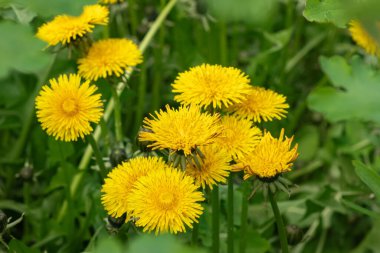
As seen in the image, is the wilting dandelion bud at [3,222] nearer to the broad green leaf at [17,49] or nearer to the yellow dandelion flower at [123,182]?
the yellow dandelion flower at [123,182]

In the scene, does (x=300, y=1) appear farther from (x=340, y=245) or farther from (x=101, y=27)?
(x=340, y=245)

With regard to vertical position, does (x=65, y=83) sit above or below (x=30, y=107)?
above

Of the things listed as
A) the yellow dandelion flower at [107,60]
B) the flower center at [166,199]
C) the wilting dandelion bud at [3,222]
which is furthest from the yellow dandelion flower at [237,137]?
the wilting dandelion bud at [3,222]

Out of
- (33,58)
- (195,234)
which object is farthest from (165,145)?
(33,58)

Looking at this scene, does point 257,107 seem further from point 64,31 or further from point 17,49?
point 17,49

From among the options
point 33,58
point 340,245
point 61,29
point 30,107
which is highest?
point 33,58

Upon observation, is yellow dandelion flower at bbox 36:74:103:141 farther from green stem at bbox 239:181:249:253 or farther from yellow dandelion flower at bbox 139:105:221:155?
green stem at bbox 239:181:249:253

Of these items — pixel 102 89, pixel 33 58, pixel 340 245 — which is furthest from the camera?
pixel 340 245

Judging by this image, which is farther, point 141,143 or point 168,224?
point 141,143

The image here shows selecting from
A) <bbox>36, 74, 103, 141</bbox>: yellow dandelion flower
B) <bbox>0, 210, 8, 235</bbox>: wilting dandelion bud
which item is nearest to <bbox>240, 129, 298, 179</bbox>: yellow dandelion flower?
<bbox>36, 74, 103, 141</bbox>: yellow dandelion flower
